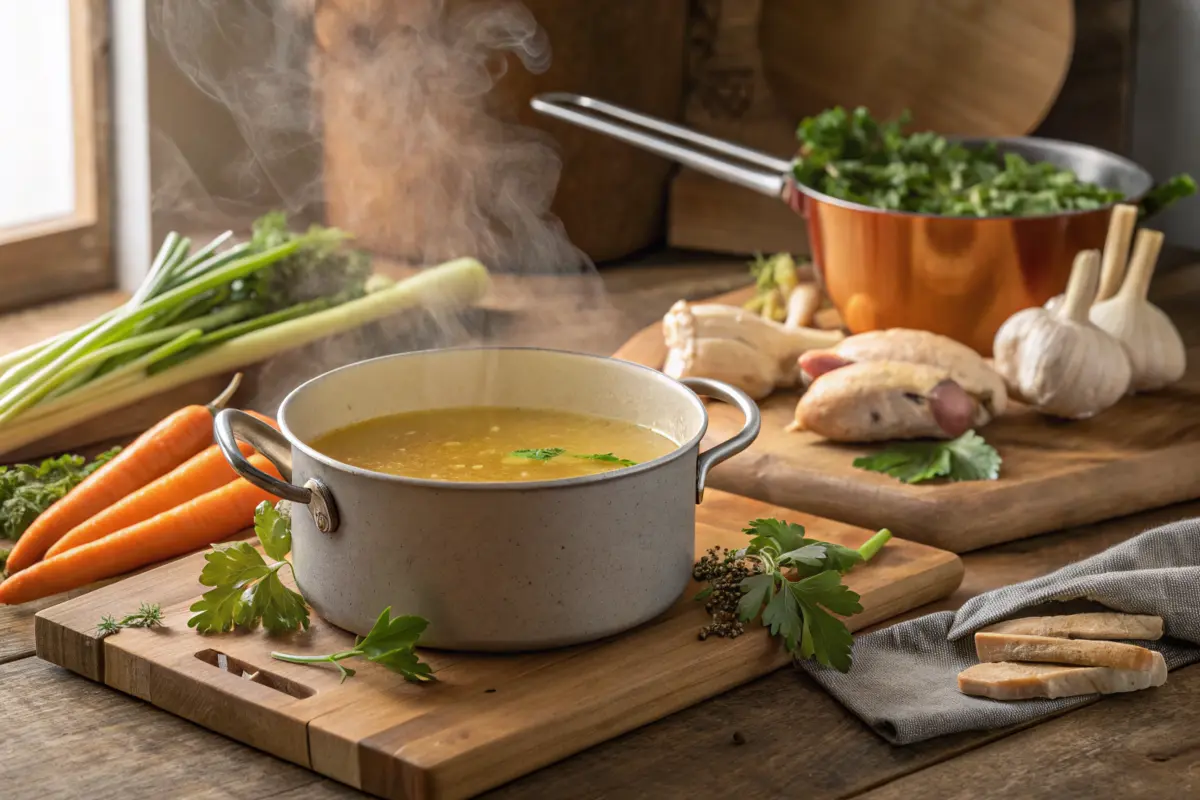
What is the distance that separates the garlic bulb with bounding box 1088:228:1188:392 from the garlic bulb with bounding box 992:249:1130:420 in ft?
0.23

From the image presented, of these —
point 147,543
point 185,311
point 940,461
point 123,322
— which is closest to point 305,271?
point 185,311

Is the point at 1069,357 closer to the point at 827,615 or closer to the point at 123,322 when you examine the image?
the point at 827,615

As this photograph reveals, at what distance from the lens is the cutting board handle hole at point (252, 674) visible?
118cm

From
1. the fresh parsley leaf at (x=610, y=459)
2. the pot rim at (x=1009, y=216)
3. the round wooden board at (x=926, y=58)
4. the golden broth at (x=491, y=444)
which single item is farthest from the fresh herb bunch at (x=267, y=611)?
the round wooden board at (x=926, y=58)

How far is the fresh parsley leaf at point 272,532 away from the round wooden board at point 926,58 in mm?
1664

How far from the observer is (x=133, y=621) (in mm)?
1271

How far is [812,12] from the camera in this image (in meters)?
2.69

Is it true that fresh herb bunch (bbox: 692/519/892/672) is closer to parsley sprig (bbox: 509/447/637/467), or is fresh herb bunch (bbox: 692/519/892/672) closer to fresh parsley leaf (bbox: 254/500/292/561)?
parsley sprig (bbox: 509/447/637/467)

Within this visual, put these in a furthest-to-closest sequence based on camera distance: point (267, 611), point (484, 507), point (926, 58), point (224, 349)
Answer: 1. point (926, 58)
2. point (224, 349)
3. point (267, 611)
4. point (484, 507)

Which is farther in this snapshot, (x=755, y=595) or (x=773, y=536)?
(x=773, y=536)

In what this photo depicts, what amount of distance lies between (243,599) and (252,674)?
9 cm

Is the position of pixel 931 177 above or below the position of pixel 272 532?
above

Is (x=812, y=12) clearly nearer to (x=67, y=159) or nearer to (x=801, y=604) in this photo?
(x=67, y=159)

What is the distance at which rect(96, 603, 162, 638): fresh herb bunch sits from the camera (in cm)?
126
